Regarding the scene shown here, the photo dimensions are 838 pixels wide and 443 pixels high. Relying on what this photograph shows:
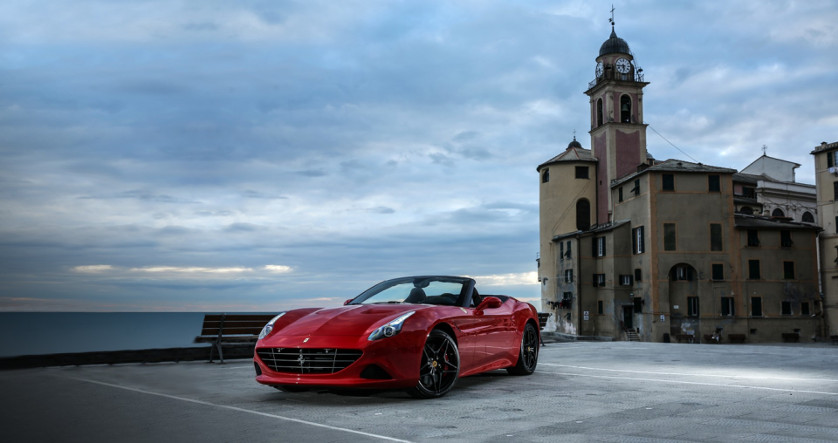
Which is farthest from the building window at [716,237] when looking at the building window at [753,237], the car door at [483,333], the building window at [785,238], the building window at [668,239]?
the car door at [483,333]

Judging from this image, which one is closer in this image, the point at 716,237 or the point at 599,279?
the point at 716,237

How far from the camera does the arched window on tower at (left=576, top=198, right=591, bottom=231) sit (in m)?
62.9

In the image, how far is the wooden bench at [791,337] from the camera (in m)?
49.7

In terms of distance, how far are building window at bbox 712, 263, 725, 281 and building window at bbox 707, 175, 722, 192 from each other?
5772mm

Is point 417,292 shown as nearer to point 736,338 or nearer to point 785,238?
point 736,338

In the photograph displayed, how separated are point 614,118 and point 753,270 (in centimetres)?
1936

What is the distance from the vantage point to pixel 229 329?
1244 centimetres

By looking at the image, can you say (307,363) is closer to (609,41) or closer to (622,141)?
(622,141)

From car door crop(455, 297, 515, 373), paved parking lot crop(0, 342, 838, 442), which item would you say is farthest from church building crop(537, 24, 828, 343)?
car door crop(455, 297, 515, 373)

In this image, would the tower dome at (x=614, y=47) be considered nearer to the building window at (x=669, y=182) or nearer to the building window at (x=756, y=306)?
the building window at (x=669, y=182)

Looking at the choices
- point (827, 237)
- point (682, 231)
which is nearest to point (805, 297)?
point (827, 237)

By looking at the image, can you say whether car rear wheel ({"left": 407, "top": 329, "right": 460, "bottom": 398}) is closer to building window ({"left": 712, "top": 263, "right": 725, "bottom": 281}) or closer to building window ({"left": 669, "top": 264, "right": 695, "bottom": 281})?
building window ({"left": 669, "top": 264, "right": 695, "bottom": 281})

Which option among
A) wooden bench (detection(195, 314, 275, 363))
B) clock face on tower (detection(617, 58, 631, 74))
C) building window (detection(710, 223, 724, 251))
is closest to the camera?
wooden bench (detection(195, 314, 275, 363))

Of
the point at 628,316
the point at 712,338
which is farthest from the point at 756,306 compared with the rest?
the point at 628,316
